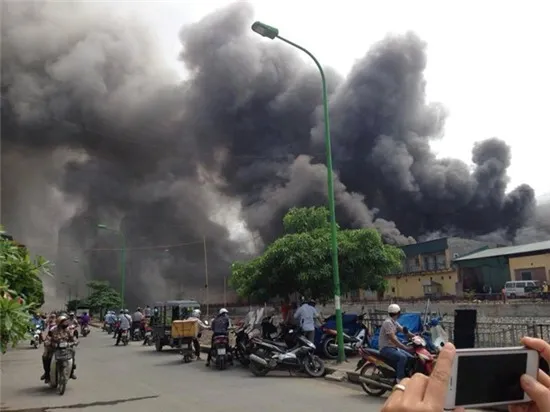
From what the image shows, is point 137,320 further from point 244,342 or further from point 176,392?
point 176,392

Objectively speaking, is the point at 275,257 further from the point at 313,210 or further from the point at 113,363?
the point at 113,363

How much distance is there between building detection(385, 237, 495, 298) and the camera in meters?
37.2

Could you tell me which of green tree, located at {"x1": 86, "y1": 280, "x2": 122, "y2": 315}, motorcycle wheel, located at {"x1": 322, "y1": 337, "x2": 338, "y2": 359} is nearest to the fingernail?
motorcycle wheel, located at {"x1": 322, "y1": 337, "x2": 338, "y2": 359}

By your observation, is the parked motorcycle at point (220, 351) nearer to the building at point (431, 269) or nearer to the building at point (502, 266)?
the building at point (502, 266)

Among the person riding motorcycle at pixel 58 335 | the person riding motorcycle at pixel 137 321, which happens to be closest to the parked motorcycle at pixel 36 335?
the person riding motorcycle at pixel 58 335

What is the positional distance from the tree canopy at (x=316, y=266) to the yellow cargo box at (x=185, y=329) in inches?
66.2

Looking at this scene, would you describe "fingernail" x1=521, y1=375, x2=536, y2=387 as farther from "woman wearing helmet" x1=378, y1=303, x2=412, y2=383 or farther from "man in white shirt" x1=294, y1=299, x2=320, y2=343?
"man in white shirt" x1=294, y1=299, x2=320, y2=343

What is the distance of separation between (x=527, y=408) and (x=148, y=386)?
869 centimetres

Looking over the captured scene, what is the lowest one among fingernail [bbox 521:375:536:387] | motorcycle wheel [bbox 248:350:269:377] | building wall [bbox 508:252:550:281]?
motorcycle wheel [bbox 248:350:269:377]

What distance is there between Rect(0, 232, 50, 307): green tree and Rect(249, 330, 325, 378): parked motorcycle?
16.7 feet

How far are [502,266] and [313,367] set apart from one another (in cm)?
2874

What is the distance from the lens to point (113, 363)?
42.7 ft

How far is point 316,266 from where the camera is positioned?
13.2 m

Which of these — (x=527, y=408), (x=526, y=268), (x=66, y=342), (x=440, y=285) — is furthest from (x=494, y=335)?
(x=440, y=285)
